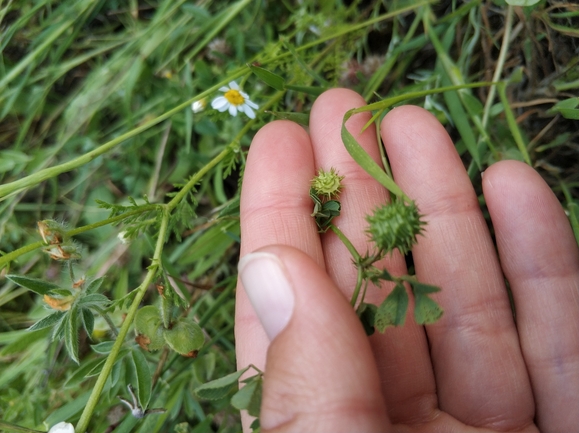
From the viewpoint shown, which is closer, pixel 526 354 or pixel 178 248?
pixel 526 354

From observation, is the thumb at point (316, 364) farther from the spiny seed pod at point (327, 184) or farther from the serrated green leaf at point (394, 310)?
the spiny seed pod at point (327, 184)

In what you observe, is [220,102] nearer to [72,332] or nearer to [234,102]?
[234,102]

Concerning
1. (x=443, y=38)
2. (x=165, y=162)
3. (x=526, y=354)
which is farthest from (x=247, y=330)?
(x=443, y=38)

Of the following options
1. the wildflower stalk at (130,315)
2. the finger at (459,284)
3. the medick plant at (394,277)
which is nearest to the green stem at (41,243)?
the wildflower stalk at (130,315)

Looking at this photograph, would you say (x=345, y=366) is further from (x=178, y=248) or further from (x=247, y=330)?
(x=178, y=248)

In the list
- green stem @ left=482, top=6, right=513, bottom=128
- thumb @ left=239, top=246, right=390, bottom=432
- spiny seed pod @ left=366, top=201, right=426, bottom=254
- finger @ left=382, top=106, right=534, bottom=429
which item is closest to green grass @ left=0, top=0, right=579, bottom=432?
green stem @ left=482, top=6, right=513, bottom=128

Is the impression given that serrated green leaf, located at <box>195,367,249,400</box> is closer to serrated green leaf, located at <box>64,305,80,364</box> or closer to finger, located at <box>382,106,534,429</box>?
serrated green leaf, located at <box>64,305,80,364</box>
